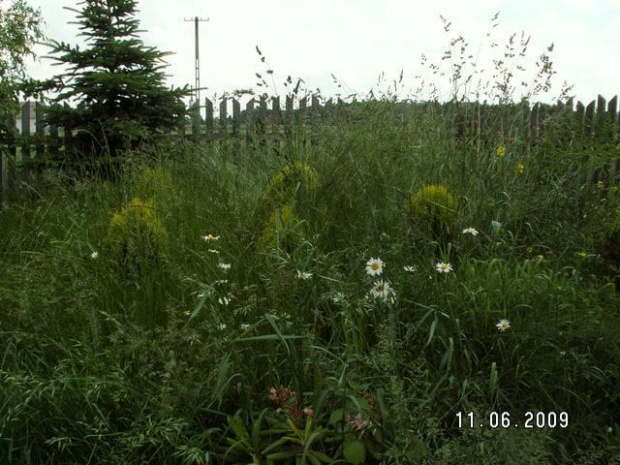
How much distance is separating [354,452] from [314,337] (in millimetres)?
418

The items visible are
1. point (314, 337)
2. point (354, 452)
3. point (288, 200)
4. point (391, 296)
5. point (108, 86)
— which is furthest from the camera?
point (108, 86)

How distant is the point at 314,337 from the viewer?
2270 millimetres

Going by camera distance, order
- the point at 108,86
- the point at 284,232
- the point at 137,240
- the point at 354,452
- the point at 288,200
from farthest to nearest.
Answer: the point at 108,86, the point at 288,200, the point at 137,240, the point at 284,232, the point at 354,452

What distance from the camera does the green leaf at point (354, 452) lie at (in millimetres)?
2021

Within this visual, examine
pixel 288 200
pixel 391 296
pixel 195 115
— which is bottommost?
pixel 391 296

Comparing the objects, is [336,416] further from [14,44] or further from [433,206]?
[14,44]

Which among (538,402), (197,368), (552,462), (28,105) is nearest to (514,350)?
(538,402)

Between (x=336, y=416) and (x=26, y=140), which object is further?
(x=26, y=140)

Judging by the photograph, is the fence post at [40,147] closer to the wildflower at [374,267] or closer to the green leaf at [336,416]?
the wildflower at [374,267]

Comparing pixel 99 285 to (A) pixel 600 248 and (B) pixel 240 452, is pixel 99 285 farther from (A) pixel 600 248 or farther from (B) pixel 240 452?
(A) pixel 600 248

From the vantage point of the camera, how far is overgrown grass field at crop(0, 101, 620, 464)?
214cm

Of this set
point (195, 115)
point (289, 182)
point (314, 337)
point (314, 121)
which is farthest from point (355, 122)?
point (195, 115)

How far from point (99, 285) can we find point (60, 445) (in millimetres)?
1094

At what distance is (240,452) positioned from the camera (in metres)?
2.14
